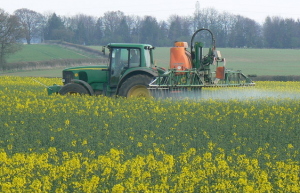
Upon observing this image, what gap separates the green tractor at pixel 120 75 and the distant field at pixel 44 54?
4926cm

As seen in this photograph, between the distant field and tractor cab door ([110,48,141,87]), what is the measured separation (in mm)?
50173

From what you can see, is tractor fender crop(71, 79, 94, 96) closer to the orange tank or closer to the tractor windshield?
the tractor windshield

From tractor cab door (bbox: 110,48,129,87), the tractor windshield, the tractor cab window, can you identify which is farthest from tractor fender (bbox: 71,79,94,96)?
the tractor windshield

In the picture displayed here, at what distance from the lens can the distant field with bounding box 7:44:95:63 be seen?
66.8m

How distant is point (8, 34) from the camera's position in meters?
57.8

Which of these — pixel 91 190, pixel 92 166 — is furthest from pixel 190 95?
pixel 91 190

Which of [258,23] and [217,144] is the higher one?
[258,23]

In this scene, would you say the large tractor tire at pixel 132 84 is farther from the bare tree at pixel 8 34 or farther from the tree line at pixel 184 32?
the tree line at pixel 184 32

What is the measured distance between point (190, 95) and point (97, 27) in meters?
96.5

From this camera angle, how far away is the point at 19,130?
420 inches

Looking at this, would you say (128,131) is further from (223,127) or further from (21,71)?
(21,71)

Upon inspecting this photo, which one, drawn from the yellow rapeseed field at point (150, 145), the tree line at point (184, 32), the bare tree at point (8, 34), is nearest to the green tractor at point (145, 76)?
the yellow rapeseed field at point (150, 145)

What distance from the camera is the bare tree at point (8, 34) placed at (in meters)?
56.5

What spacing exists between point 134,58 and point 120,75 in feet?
2.45
